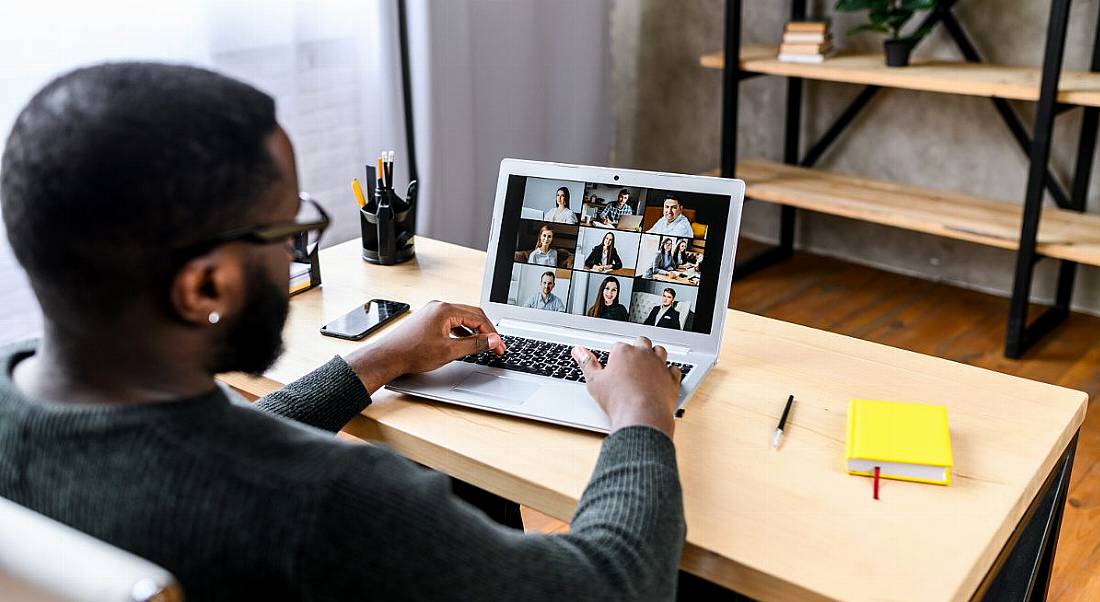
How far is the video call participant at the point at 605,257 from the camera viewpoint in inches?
53.8

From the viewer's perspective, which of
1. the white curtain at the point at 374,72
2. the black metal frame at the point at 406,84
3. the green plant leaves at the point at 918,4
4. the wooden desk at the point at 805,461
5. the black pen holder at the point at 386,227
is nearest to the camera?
the wooden desk at the point at 805,461

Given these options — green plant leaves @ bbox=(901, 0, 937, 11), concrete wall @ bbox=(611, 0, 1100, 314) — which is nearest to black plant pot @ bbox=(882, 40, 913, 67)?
green plant leaves @ bbox=(901, 0, 937, 11)

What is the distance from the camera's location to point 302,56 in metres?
2.83

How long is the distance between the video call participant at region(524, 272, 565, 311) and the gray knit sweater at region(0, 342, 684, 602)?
0.62 meters

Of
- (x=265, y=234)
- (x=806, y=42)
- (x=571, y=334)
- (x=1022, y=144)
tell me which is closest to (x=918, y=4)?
(x=806, y=42)

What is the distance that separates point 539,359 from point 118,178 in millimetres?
716

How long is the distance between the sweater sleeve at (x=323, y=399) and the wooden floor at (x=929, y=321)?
38.0 inches

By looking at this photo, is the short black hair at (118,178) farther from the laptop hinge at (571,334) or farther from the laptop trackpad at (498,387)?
Answer: the laptop hinge at (571,334)

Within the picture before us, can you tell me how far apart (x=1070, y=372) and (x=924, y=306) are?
1.84 feet

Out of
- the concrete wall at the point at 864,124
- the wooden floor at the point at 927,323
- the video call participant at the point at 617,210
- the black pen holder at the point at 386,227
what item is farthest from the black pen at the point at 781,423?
the concrete wall at the point at 864,124

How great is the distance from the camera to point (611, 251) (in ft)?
4.49

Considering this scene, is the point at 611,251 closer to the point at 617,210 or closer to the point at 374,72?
the point at 617,210

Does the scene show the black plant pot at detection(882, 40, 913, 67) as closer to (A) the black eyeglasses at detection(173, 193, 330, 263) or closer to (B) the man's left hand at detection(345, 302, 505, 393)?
(B) the man's left hand at detection(345, 302, 505, 393)

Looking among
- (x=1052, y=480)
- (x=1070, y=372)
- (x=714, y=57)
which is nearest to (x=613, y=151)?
(x=714, y=57)
